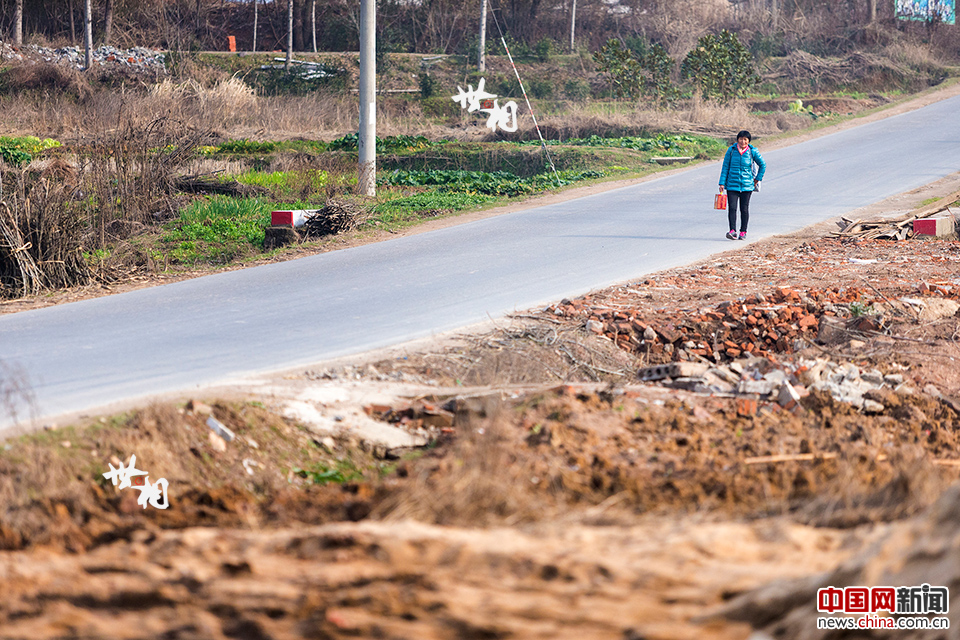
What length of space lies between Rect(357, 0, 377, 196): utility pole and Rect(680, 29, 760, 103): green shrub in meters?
18.8

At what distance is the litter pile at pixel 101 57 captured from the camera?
127ft

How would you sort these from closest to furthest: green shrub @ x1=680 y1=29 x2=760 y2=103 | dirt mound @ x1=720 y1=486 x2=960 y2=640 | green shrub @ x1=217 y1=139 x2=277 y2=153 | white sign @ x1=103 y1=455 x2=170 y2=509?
dirt mound @ x1=720 y1=486 x2=960 y2=640 → white sign @ x1=103 y1=455 x2=170 y2=509 → green shrub @ x1=217 y1=139 x2=277 y2=153 → green shrub @ x1=680 y1=29 x2=760 y2=103

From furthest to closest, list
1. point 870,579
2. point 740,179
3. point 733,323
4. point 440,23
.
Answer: point 440,23 → point 740,179 → point 733,323 → point 870,579

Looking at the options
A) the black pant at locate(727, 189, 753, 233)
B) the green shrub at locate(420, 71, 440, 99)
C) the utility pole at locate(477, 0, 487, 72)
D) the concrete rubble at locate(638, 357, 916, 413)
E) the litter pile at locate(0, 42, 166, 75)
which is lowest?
the concrete rubble at locate(638, 357, 916, 413)

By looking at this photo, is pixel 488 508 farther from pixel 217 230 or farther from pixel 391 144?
pixel 391 144

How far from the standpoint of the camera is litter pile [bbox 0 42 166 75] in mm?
38719

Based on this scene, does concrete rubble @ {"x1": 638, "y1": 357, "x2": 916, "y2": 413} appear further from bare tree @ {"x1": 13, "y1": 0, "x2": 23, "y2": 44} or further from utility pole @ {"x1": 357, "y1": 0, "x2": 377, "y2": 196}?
bare tree @ {"x1": 13, "y1": 0, "x2": 23, "y2": 44}

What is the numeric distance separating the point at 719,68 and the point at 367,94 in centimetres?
1975

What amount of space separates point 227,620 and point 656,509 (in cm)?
211

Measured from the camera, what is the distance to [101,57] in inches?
1618

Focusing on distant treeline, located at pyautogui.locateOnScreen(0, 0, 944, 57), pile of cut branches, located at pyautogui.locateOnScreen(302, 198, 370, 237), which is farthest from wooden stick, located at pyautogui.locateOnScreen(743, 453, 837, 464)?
distant treeline, located at pyautogui.locateOnScreen(0, 0, 944, 57)

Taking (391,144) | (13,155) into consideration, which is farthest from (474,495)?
(391,144)

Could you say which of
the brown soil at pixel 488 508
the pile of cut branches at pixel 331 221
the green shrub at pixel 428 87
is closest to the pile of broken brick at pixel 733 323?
the brown soil at pixel 488 508

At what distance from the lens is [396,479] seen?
4867 millimetres
